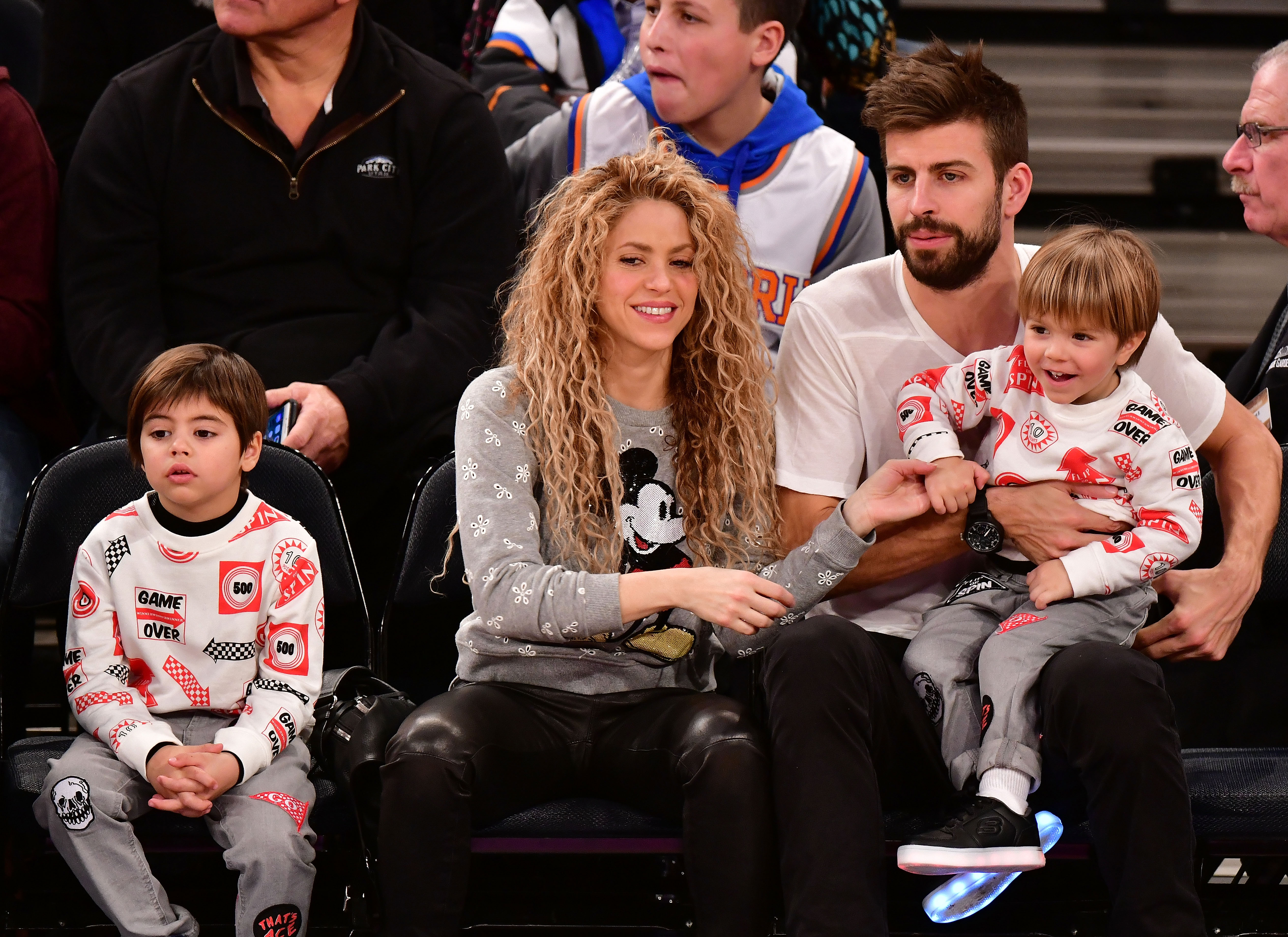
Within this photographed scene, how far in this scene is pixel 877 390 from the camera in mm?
2330

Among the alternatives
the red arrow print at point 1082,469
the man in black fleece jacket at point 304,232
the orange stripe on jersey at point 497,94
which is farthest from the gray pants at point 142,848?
the orange stripe on jersey at point 497,94

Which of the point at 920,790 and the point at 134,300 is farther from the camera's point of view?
the point at 134,300

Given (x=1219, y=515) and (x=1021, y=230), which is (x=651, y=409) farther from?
(x=1021, y=230)

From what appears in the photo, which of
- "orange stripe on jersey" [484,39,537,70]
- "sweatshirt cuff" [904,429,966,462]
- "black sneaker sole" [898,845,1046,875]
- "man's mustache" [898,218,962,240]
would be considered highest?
"orange stripe on jersey" [484,39,537,70]

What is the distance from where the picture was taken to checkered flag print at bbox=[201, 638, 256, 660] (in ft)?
6.88

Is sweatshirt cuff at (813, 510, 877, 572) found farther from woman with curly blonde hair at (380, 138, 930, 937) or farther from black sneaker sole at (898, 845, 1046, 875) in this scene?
black sneaker sole at (898, 845, 1046, 875)

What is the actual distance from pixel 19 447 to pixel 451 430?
2.61 ft

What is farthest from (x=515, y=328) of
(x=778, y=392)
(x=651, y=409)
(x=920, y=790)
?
(x=920, y=790)

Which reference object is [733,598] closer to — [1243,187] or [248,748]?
[248,748]

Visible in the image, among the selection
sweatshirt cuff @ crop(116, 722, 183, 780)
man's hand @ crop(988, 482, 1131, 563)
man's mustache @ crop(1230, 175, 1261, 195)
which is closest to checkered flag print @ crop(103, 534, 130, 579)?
sweatshirt cuff @ crop(116, 722, 183, 780)

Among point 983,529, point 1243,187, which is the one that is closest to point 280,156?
point 983,529

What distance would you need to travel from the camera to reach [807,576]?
2.10m

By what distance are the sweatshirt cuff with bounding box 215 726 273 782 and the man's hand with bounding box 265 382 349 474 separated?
64cm

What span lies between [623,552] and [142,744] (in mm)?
735
